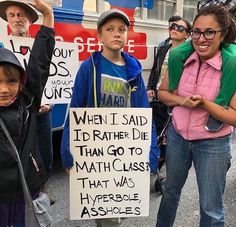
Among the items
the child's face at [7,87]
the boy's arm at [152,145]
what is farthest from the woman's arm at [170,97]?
the child's face at [7,87]

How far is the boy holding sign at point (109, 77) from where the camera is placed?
2.07m

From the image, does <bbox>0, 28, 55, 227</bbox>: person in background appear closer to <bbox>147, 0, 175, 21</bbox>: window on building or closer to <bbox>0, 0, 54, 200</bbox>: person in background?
<bbox>0, 0, 54, 200</bbox>: person in background

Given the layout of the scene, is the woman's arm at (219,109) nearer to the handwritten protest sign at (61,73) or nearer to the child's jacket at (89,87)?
the child's jacket at (89,87)

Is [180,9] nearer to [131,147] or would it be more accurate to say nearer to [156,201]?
[156,201]

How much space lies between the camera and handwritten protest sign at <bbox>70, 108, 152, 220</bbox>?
212 cm

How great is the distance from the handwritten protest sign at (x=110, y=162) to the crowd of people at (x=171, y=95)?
0.07 meters

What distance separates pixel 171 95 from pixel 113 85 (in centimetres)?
39

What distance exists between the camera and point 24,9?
7.75 feet

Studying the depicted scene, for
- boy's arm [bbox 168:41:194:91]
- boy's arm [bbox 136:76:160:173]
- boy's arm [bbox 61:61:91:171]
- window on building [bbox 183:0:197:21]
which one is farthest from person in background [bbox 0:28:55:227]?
window on building [bbox 183:0:197:21]

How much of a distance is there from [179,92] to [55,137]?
2526 millimetres

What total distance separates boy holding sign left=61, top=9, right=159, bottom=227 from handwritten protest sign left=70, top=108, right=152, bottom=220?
2.9 inches

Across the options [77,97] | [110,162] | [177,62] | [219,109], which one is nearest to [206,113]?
[219,109]

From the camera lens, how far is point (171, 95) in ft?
7.39

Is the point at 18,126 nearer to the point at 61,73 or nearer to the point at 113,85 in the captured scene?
the point at 113,85
